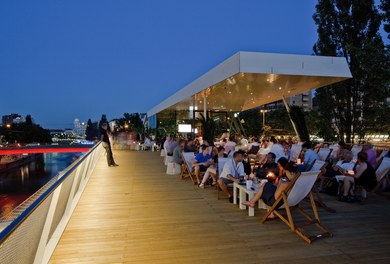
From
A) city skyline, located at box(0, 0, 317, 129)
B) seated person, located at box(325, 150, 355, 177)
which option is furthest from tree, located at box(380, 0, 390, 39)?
city skyline, located at box(0, 0, 317, 129)

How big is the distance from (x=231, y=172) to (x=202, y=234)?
198 centimetres

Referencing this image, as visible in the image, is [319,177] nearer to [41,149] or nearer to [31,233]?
[31,233]

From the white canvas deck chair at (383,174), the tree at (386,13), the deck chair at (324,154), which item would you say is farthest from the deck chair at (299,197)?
the tree at (386,13)

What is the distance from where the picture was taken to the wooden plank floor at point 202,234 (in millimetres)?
3336

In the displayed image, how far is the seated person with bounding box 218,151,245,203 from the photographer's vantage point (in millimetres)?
5785

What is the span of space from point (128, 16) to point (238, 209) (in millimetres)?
184474

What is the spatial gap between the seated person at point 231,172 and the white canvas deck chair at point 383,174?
283 centimetres

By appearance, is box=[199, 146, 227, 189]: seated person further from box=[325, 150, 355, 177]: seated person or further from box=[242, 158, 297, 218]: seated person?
box=[325, 150, 355, 177]: seated person

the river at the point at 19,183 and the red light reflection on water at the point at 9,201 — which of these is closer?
the red light reflection on water at the point at 9,201

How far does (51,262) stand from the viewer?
323cm

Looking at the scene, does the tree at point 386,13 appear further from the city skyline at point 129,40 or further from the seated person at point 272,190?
the city skyline at point 129,40

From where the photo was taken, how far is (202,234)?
4.01 metres

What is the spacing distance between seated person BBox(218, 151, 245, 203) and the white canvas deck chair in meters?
2.83

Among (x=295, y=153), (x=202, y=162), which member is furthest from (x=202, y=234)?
(x=295, y=153)
